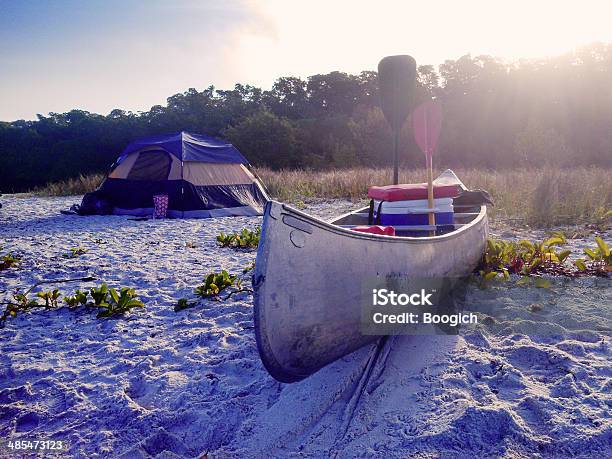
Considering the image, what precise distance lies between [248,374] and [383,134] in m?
31.7

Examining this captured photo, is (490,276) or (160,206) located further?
(160,206)

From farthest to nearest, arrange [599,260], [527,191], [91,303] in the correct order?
[527,191] < [599,260] < [91,303]

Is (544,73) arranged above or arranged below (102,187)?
above

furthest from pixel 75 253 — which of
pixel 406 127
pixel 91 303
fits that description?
pixel 406 127

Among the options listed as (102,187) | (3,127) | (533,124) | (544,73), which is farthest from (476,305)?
(3,127)

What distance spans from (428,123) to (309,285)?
2652mm

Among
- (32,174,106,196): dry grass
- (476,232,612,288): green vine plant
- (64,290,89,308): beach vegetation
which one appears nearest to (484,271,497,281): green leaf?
(476,232,612,288): green vine plant

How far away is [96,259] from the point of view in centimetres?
600

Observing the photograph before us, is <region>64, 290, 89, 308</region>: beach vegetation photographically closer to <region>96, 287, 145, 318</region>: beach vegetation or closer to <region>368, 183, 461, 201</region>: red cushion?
<region>96, 287, 145, 318</region>: beach vegetation

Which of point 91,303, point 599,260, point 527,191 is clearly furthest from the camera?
point 527,191

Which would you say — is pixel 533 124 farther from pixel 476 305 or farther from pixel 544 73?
pixel 476 305

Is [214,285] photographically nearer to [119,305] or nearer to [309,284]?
[119,305]

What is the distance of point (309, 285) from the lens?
234cm

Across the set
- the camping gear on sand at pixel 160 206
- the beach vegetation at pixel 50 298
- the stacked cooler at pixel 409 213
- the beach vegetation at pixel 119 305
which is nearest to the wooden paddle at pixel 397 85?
the stacked cooler at pixel 409 213
